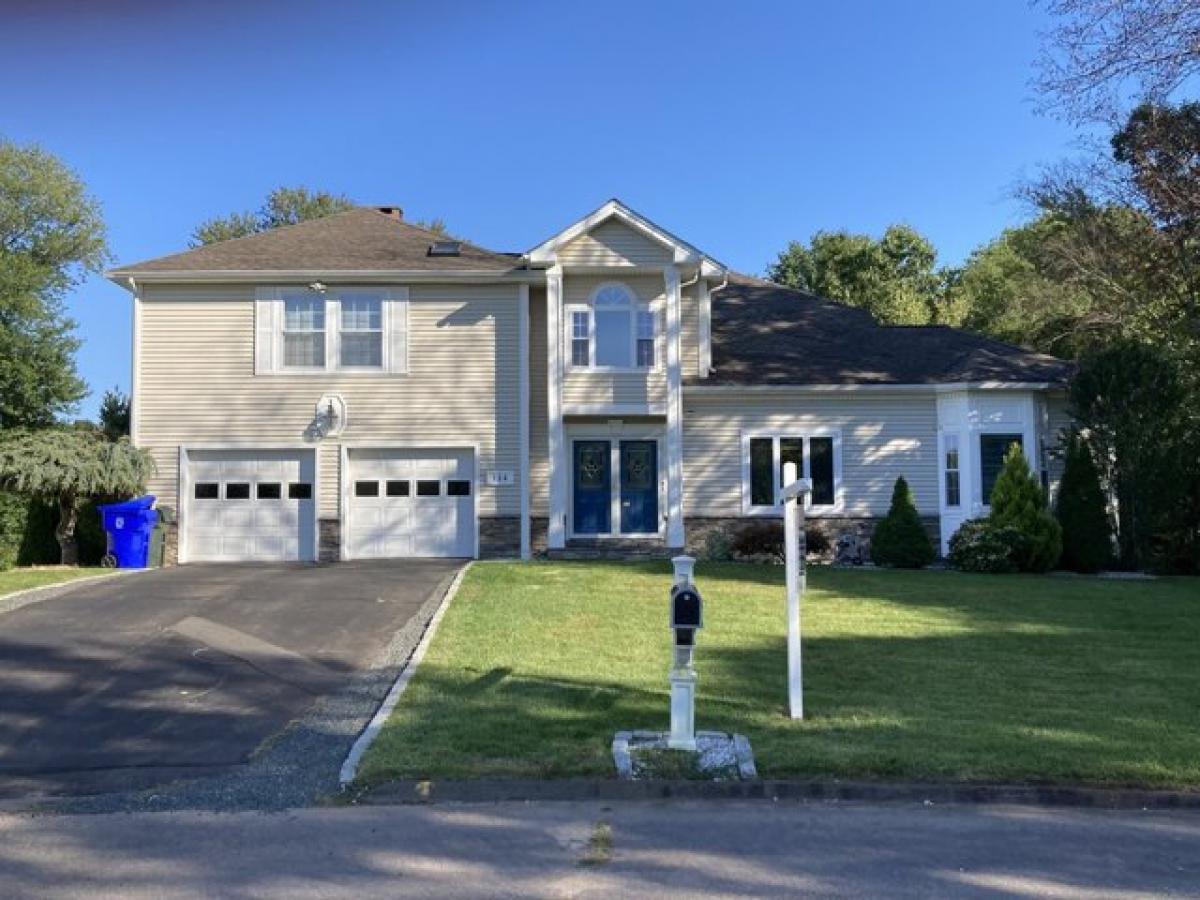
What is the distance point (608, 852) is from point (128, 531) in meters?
15.4

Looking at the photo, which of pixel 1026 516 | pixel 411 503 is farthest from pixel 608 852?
pixel 411 503

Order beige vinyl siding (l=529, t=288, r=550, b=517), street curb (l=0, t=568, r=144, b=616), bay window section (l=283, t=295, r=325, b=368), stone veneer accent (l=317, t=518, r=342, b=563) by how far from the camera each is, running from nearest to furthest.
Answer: street curb (l=0, t=568, r=144, b=616) → stone veneer accent (l=317, t=518, r=342, b=563) → beige vinyl siding (l=529, t=288, r=550, b=517) → bay window section (l=283, t=295, r=325, b=368)

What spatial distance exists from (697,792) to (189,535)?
15713mm

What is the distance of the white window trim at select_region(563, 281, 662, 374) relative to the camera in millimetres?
19281

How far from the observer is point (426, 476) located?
19547mm

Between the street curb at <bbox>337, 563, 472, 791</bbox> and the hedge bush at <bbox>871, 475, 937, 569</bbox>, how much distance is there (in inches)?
366

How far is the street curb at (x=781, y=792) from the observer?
19.4ft

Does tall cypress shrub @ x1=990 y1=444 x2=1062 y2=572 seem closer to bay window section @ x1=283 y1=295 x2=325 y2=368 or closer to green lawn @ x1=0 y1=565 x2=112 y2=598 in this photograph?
bay window section @ x1=283 y1=295 x2=325 y2=368

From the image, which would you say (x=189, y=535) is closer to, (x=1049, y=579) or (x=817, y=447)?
(x=817, y=447)

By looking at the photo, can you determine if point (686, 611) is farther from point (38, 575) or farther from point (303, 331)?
point (303, 331)

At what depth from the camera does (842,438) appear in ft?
65.4

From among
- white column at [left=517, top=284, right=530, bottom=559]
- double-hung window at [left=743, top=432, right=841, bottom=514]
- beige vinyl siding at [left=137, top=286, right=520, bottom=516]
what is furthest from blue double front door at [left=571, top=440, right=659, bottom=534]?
double-hung window at [left=743, top=432, right=841, bottom=514]

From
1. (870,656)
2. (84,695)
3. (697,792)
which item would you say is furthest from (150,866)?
(870,656)

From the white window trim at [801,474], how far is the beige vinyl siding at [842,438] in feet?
0.20
